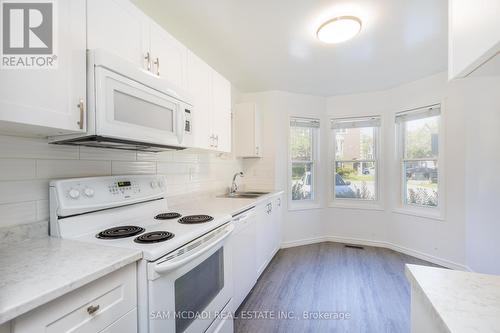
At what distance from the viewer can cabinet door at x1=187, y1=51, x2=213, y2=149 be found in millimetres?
1778

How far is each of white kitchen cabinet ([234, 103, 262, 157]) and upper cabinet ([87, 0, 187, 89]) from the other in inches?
65.1

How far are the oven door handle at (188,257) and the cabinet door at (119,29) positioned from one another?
1053 mm

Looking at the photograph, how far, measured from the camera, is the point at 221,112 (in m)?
2.26

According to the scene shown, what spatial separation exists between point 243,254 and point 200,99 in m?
1.40

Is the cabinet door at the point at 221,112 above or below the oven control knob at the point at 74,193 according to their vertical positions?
above

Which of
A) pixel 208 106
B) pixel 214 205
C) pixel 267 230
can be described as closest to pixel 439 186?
pixel 267 230

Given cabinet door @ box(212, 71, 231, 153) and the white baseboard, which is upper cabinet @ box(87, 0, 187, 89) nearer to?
cabinet door @ box(212, 71, 231, 153)

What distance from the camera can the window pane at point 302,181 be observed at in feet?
12.1

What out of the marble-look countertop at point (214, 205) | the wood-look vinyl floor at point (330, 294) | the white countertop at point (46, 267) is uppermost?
the white countertop at point (46, 267)

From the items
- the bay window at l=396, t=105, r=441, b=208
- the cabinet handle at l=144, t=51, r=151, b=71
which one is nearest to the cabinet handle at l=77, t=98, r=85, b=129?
the cabinet handle at l=144, t=51, r=151, b=71

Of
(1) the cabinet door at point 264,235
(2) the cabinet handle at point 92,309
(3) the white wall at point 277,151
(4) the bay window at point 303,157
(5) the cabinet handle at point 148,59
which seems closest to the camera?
(2) the cabinet handle at point 92,309

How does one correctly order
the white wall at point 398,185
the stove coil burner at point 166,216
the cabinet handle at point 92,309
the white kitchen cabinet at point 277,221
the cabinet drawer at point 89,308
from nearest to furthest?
the cabinet drawer at point 89,308 < the cabinet handle at point 92,309 < the stove coil burner at point 166,216 < the white wall at point 398,185 < the white kitchen cabinet at point 277,221

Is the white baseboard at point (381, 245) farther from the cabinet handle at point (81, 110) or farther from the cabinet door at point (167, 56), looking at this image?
the cabinet handle at point (81, 110)
